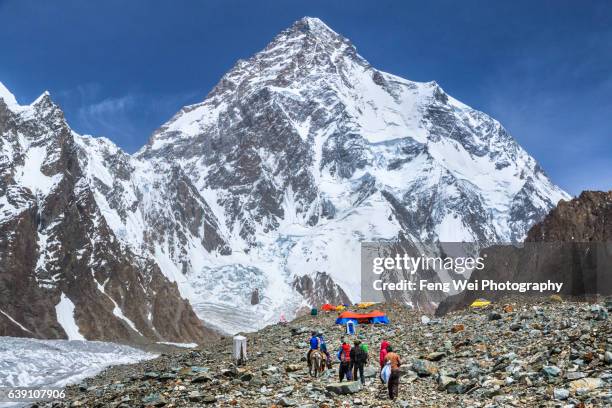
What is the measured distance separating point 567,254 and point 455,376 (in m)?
67.5

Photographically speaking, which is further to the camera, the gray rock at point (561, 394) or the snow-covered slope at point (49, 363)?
the snow-covered slope at point (49, 363)

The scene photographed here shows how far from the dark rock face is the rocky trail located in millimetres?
41380

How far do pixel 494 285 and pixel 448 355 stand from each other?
7252 centimetres

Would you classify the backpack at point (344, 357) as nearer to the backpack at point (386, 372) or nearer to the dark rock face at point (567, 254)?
the backpack at point (386, 372)

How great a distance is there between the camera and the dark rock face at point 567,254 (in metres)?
78.2

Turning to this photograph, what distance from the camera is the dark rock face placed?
78.2 metres

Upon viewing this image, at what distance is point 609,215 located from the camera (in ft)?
334

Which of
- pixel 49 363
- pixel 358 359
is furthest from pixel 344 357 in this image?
pixel 49 363

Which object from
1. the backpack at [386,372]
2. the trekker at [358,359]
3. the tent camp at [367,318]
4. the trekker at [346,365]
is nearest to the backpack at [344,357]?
the trekker at [346,365]

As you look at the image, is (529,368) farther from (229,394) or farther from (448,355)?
(229,394)

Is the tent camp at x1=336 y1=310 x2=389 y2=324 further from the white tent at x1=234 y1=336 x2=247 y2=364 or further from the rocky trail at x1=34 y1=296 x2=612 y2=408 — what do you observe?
the white tent at x1=234 y1=336 x2=247 y2=364

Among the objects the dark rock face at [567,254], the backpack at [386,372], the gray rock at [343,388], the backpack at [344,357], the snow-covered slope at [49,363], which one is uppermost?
the dark rock face at [567,254]

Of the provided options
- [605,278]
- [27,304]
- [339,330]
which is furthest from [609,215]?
[27,304]

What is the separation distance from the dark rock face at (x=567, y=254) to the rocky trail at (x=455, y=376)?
41380 millimetres
